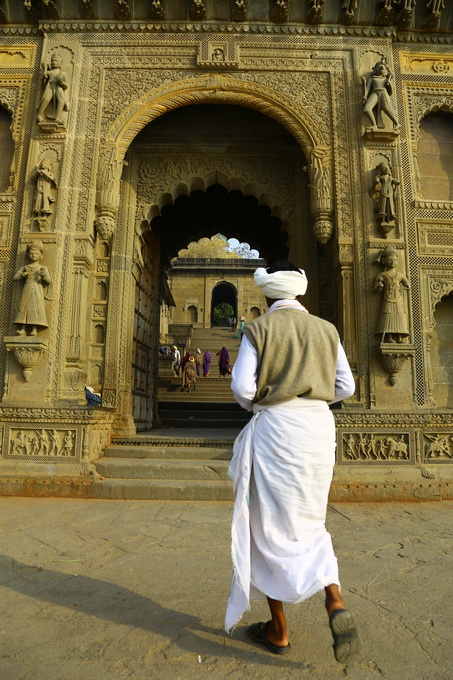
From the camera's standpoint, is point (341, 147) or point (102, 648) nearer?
point (102, 648)

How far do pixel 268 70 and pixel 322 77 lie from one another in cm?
90

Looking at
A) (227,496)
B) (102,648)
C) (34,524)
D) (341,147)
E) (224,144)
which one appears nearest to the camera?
(102,648)

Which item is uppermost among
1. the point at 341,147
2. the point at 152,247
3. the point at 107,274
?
the point at 341,147

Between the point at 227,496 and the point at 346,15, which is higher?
the point at 346,15

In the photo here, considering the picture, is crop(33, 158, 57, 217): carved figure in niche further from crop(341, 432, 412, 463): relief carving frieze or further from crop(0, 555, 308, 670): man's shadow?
crop(341, 432, 412, 463): relief carving frieze

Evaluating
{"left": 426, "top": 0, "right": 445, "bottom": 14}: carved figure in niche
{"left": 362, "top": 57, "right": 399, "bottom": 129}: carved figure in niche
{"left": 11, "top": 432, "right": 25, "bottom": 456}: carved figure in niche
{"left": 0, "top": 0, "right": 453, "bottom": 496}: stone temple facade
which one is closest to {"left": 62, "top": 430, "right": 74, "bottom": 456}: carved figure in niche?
{"left": 0, "top": 0, "right": 453, "bottom": 496}: stone temple facade

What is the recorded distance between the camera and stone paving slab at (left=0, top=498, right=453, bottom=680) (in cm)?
194

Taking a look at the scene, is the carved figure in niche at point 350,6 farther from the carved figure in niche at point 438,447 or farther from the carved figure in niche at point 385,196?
the carved figure in niche at point 438,447

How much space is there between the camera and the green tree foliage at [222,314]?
36906mm

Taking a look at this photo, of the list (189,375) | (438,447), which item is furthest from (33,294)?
(189,375)

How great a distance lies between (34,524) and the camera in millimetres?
4348

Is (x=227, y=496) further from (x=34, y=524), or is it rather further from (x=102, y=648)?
(x=102, y=648)

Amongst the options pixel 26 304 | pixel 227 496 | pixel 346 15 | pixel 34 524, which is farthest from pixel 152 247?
pixel 34 524

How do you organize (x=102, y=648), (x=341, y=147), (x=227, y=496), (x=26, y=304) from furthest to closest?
(x=341, y=147) → (x=26, y=304) → (x=227, y=496) → (x=102, y=648)
